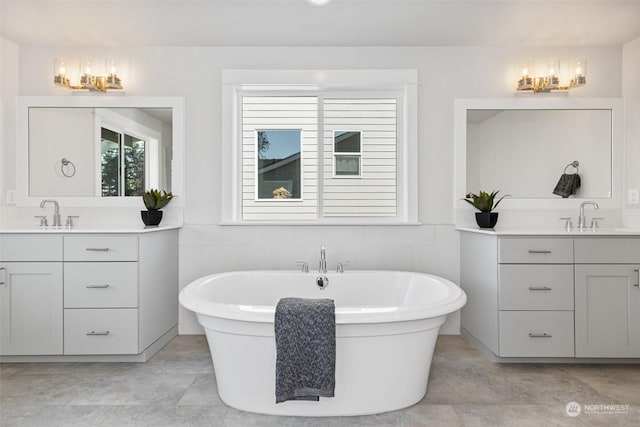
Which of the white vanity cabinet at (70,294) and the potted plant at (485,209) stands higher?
the potted plant at (485,209)

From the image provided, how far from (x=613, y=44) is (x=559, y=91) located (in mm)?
545

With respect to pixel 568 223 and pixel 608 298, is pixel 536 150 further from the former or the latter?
pixel 608 298

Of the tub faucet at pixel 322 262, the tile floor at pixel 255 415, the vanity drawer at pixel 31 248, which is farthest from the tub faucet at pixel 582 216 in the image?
the vanity drawer at pixel 31 248

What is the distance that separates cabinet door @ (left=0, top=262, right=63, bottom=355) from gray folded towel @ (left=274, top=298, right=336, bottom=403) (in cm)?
170

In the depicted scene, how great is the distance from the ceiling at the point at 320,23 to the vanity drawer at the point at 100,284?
179 centimetres

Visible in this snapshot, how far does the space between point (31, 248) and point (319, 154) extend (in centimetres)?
216

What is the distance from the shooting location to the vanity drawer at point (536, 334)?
8.03 feet

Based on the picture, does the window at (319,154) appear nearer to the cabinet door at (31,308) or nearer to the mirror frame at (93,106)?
the mirror frame at (93,106)

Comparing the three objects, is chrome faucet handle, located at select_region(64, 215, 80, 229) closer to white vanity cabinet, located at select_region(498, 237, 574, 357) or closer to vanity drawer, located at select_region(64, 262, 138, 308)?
vanity drawer, located at select_region(64, 262, 138, 308)

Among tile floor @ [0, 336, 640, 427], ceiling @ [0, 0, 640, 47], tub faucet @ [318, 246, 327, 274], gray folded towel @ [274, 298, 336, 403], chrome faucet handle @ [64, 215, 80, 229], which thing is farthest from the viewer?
chrome faucet handle @ [64, 215, 80, 229]

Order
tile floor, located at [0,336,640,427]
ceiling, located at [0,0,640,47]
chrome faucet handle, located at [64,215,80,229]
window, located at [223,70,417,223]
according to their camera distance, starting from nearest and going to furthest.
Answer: tile floor, located at [0,336,640,427] → ceiling, located at [0,0,640,47] → chrome faucet handle, located at [64,215,80,229] → window, located at [223,70,417,223]

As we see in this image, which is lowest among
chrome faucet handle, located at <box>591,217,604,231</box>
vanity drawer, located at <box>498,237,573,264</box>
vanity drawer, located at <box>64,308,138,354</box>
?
vanity drawer, located at <box>64,308,138,354</box>

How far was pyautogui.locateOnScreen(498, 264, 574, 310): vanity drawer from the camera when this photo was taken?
2.46 meters

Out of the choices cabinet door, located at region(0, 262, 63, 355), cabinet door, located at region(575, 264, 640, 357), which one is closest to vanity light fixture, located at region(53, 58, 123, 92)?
cabinet door, located at region(0, 262, 63, 355)
